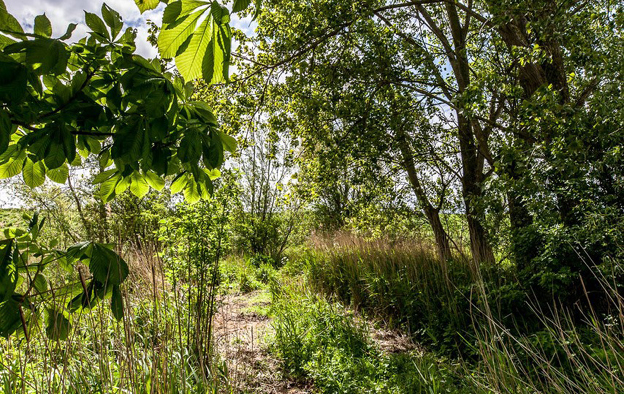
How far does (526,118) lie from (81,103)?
413cm

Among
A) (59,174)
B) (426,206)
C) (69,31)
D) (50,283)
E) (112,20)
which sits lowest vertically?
(50,283)

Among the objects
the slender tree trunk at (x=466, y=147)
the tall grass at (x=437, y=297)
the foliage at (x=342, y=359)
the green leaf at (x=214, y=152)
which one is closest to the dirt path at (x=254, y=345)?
the foliage at (x=342, y=359)

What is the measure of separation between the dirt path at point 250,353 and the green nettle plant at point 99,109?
141 cm

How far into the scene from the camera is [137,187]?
1614mm

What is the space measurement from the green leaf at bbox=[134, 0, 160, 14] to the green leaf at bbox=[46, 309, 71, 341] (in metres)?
1.17

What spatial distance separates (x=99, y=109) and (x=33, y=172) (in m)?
0.53

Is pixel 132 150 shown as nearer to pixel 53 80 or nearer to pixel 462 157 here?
pixel 53 80

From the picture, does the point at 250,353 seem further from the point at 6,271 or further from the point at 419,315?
the point at 6,271

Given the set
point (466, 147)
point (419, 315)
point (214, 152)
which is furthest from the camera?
point (466, 147)

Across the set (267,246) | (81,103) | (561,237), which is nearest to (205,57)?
(81,103)

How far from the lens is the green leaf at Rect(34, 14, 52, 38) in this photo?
1.08m

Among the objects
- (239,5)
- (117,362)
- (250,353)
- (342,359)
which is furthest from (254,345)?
(239,5)

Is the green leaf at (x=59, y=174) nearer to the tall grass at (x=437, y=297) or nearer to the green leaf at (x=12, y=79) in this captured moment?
the green leaf at (x=12, y=79)

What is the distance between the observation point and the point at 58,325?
1485mm
